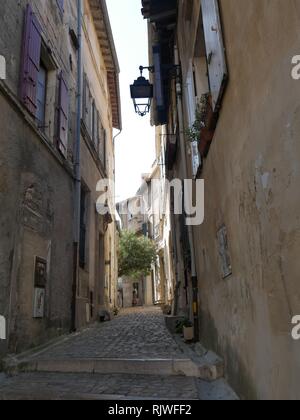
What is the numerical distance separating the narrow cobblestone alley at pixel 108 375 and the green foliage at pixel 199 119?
2729 mm

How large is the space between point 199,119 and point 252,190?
2211 mm

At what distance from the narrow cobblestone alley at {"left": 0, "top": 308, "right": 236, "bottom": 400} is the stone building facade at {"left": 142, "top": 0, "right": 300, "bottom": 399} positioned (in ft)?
1.77

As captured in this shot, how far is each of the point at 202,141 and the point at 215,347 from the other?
2.39 meters

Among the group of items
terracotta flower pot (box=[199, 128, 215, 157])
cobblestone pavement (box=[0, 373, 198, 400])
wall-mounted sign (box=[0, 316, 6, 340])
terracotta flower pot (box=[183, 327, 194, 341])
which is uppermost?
terracotta flower pot (box=[199, 128, 215, 157])

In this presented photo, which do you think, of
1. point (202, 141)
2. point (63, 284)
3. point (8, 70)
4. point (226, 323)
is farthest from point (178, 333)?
point (8, 70)

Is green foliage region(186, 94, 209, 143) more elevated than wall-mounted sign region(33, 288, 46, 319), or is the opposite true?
green foliage region(186, 94, 209, 143)

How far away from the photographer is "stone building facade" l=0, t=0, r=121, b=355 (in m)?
5.55

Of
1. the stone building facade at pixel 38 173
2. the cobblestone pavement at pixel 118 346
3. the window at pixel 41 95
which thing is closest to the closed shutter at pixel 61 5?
the stone building facade at pixel 38 173

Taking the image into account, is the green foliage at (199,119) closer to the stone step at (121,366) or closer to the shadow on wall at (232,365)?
the shadow on wall at (232,365)

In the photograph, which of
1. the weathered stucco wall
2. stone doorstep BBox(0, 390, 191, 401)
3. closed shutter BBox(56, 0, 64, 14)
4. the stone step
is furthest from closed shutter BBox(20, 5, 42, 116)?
stone doorstep BBox(0, 390, 191, 401)

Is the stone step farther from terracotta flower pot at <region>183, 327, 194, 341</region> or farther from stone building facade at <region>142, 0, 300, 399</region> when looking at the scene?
terracotta flower pot at <region>183, 327, 194, 341</region>

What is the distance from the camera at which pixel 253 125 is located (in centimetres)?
281

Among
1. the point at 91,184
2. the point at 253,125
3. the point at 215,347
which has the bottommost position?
the point at 215,347
